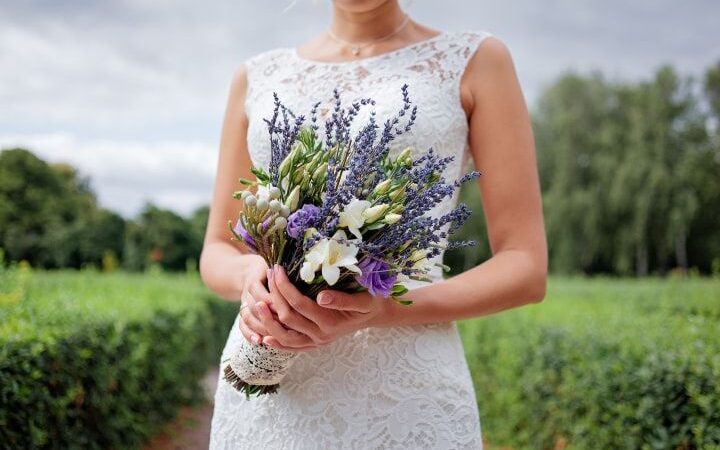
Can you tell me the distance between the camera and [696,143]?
1378 inches

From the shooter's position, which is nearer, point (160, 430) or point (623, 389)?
point (623, 389)

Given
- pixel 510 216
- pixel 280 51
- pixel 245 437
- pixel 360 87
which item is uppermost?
pixel 280 51

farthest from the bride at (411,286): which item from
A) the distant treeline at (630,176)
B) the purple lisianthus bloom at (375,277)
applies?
the distant treeline at (630,176)

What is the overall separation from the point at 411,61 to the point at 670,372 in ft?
9.11

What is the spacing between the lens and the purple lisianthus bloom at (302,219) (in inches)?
54.5

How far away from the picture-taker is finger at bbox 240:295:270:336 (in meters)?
1.63

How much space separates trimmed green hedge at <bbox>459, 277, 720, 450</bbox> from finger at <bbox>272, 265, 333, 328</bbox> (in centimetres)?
296

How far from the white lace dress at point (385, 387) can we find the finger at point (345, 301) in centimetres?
43

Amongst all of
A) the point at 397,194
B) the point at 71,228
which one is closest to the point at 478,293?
the point at 397,194

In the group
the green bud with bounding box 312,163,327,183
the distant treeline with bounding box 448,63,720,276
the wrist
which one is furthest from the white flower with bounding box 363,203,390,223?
the distant treeline with bounding box 448,63,720,276

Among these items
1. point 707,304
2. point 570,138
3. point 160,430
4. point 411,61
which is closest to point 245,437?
point 411,61

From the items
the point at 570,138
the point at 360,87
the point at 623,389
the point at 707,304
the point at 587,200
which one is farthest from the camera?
the point at 570,138

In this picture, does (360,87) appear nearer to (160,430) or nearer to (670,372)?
(670,372)

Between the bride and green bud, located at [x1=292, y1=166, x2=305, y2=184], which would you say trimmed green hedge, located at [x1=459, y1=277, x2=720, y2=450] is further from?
green bud, located at [x1=292, y1=166, x2=305, y2=184]
